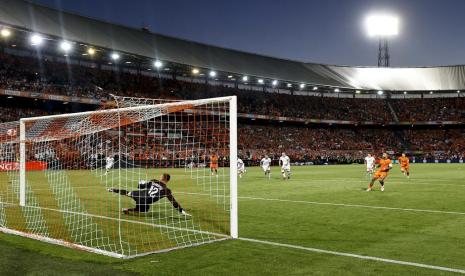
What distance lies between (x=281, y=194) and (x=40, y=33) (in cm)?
3074

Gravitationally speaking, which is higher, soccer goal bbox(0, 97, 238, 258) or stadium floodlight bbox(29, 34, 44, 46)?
stadium floodlight bbox(29, 34, 44, 46)

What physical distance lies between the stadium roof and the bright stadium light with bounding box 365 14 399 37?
10.7m

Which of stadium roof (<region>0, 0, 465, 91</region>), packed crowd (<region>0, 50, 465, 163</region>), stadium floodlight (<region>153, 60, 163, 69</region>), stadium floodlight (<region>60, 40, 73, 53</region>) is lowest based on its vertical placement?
packed crowd (<region>0, 50, 465, 163</region>)

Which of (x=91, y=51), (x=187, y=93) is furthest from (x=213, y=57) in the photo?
(x=91, y=51)

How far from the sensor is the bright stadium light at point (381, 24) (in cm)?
6366

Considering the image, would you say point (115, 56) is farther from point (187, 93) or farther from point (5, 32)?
point (187, 93)

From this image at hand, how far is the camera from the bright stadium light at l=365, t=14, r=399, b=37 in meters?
63.7

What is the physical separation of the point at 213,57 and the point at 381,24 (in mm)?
23836

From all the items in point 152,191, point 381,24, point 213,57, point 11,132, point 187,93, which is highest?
point 381,24

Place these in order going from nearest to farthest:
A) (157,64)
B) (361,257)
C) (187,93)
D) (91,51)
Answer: (361,257) < (91,51) < (157,64) < (187,93)

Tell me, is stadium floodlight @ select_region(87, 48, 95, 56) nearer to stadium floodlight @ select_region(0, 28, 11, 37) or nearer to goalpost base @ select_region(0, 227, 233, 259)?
stadium floodlight @ select_region(0, 28, 11, 37)

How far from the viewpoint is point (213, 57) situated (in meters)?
61.3

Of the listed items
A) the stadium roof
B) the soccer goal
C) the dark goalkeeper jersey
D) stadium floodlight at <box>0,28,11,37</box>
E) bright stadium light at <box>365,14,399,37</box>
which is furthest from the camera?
bright stadium light at <box>365,14,399,37</box>

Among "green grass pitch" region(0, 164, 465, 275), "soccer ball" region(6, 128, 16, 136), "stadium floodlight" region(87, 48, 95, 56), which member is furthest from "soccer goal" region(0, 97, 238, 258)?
"stadium floodlight" region(87, 48, 95, 56)
